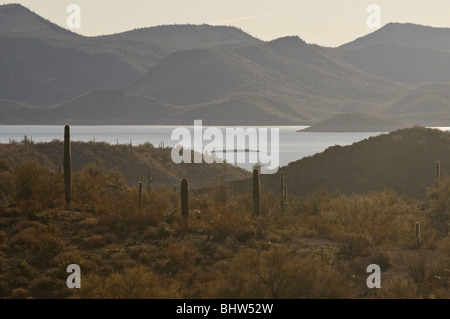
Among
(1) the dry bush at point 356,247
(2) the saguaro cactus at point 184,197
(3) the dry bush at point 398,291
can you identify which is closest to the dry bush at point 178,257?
(2) the saguaro cactus at point 184,197

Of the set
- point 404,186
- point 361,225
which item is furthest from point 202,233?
point 404,186

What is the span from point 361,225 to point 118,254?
12661 millimetres

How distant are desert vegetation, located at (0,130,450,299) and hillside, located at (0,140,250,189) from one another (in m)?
46.0

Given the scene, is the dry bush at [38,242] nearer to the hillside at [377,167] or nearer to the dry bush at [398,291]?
the dry bush at [398,291]

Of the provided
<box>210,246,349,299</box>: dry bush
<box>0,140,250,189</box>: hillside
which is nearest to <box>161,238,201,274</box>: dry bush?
<box>210,246,349,299</box>: dry bush

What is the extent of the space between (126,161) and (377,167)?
115 feet

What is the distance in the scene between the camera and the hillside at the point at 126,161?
245ft

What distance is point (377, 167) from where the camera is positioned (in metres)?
58.2

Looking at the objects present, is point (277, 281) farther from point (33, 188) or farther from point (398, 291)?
point (33, 188)

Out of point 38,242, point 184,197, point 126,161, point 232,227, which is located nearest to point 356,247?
point 232,227

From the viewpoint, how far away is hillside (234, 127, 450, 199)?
179 ft

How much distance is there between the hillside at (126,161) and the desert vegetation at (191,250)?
1812 inches

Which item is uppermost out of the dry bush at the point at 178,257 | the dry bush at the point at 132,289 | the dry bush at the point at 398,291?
the dry bush at the point at 132,289
